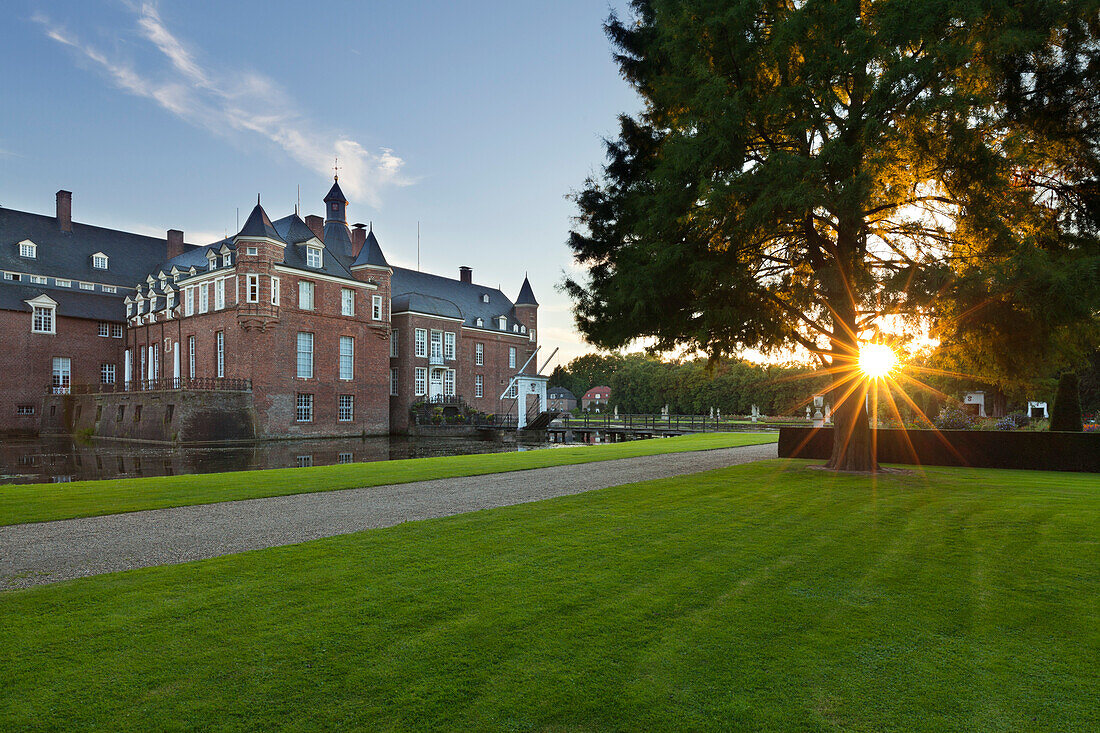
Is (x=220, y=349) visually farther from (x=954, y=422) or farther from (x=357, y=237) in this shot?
(x=954, y=422)

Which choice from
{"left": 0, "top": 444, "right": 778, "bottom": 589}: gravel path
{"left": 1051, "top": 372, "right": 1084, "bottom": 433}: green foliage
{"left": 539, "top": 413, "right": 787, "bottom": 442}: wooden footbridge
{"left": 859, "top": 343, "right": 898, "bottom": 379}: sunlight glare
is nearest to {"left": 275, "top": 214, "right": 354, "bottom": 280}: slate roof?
{"left": 539, "top": 413, "right": 787, "bottom": 442}: wooden footbridge

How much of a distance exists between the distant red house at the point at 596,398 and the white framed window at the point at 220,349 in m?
107

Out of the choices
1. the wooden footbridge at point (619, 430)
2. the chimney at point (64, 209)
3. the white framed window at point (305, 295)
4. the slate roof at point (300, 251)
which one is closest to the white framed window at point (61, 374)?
the chimney at point (64, 209)

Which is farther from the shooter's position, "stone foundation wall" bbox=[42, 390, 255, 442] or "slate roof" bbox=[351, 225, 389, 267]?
"slate roof" bbox=[351, 225, 389, 267]

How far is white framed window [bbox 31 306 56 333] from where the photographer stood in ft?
143

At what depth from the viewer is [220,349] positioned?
39656 millimetres

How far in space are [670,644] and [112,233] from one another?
209ft

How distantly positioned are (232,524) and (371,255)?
1555 inches

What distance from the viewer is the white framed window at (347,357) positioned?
43.4 m

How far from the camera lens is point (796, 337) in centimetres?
1521

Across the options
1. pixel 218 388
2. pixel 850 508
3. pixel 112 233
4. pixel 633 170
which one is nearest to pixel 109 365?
pixel 112 233

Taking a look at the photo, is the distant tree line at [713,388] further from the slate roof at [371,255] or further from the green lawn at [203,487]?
the green lawn at [203,487]

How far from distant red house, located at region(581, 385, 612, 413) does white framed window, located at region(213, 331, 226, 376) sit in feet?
350

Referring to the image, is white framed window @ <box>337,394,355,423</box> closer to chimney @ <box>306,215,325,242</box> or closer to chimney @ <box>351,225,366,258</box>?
chimney @ <box>306,215,325,242</box>
